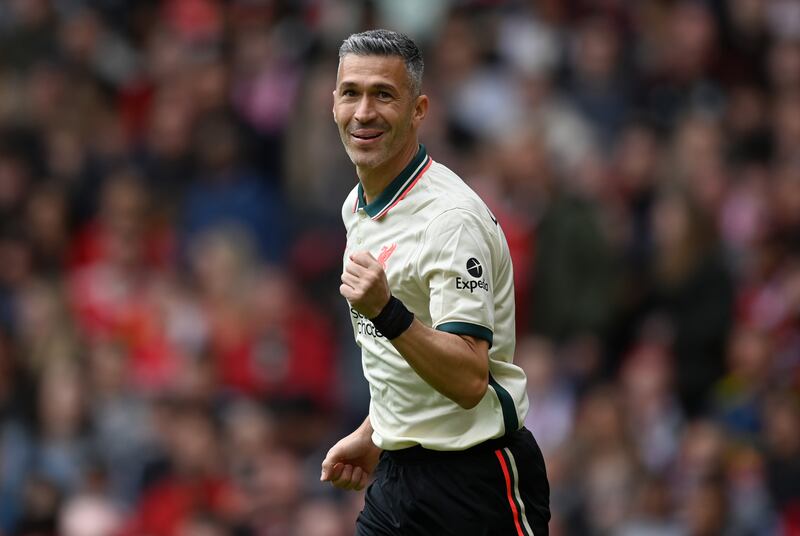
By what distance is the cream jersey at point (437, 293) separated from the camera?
188 inches

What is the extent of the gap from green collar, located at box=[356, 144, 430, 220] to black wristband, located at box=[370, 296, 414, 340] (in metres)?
0.54

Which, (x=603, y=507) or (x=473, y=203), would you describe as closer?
(x=473, y=203)

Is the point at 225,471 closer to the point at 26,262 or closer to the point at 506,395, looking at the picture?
the point at 26,262

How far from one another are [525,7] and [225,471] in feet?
15.7

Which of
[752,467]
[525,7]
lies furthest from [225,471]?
[525,7]

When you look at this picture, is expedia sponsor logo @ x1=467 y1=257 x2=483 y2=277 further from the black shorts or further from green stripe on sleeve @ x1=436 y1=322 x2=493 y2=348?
the black shorts

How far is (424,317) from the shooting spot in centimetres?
499

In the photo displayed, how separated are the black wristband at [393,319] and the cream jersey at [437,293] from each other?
0.16m

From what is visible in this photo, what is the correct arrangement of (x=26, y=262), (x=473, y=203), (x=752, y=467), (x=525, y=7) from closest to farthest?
(x=473, y=203)
(x=752, y=467)
(x=26, y=262)
(x=525, y=7)

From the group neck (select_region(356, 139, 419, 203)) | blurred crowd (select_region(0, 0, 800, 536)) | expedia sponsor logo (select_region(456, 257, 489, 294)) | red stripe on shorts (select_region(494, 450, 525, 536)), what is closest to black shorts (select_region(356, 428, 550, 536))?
red stripe on shorts (select_region(494, 450, 525, 536))

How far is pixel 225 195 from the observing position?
12.2 metres

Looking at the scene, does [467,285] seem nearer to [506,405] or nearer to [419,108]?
[506,405]

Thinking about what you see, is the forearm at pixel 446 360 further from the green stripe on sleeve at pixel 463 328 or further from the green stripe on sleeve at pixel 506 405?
the green stripe on sleeve at pixel 506 405

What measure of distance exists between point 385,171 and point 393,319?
682 millimetres
